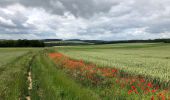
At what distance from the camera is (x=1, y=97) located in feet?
27.5

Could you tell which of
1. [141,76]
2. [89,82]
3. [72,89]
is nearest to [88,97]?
[72,89]

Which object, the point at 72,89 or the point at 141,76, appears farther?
the point at 141,76

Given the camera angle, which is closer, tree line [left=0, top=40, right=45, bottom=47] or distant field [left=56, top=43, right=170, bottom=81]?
distant field [left=56, top=43, right=170, bottom=81]

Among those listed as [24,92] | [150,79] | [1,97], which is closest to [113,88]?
[150,79]

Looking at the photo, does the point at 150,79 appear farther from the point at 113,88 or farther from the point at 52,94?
the point at 52,94

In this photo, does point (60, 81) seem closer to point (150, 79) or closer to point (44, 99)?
point (44, 99)

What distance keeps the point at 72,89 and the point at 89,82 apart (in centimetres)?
190

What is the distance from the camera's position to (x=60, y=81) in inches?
465

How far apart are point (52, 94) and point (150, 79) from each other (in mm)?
5445

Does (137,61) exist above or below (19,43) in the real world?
below

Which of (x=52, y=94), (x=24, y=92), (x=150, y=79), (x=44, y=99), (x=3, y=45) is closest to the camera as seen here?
(x=44, y=99)

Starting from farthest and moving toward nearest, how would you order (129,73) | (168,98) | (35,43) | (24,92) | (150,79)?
(35,43) < (129,73) < (150,79) < (24,92) < (168,98)

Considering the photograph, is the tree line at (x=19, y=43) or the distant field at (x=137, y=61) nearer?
the distant field at (x=137, y=61)

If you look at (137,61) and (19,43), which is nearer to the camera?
(137,61)
